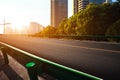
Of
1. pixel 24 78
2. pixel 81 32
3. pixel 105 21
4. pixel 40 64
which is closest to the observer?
pixel 40 64

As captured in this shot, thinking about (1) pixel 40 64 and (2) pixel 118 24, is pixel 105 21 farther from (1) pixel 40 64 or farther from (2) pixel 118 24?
(1) pixel 40 64

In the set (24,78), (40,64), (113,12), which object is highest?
(113,12)

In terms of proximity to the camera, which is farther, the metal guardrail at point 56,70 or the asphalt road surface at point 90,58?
the asphalt road surface at point 90,58

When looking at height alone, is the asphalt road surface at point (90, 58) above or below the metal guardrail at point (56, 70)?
below

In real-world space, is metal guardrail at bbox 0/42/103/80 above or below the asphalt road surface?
above

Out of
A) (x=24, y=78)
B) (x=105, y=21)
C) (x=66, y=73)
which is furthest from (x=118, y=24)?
(x=66, y=73)

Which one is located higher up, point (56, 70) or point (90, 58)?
point (56, 70)

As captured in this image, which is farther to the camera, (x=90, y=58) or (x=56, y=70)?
(x=90, y=58)

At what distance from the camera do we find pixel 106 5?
6122 centimetres

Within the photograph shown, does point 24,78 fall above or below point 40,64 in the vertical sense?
below

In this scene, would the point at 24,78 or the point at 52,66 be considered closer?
the point at 52,66

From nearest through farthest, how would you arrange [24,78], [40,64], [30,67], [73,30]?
[30,67]
[40,64]
[24,78]
[73,30]

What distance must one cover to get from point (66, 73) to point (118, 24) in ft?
132

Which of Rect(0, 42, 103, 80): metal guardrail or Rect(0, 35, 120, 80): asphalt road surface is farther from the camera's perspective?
Rect(0, 35, 120, 80): asphalt road surface
